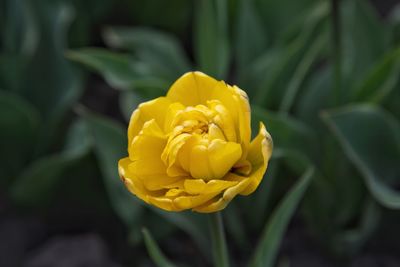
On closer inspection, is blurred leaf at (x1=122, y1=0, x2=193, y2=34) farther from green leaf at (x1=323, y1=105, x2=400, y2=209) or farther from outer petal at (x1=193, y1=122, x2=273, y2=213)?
outer petal at (x1=193, y1=122, x2=273, y2=213)

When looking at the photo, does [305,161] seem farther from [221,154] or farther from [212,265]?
[221,154]

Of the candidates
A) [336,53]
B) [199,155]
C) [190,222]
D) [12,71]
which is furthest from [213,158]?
[12,71]

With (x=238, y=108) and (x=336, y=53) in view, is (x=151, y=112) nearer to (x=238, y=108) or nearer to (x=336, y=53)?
(x=238, y=108)

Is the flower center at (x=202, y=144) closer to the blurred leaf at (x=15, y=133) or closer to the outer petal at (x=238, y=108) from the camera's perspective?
the outer petal at (x=238, y=108)

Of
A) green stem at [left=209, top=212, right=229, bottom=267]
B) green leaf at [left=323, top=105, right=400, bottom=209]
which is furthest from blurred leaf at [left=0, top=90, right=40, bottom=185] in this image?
green stem at [left=209, top=212, right=229, bottom=267]

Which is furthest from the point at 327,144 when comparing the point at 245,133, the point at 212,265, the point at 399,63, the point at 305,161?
the point at 245,133

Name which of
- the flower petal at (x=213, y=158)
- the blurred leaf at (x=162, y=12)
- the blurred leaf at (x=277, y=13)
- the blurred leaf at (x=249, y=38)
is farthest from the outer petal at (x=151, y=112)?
the blurred leaf at (x=162, y=12)

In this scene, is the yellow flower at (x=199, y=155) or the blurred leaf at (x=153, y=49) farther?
the blurred leaf at (x=153, y=49)
